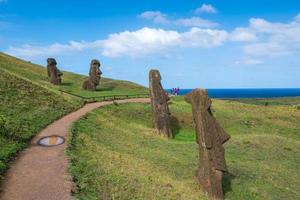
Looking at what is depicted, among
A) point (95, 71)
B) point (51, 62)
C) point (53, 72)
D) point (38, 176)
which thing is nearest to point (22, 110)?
point (38, 176)

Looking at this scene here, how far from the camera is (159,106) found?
41.8 metres

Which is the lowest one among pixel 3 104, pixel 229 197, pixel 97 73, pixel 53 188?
pixel 229 197

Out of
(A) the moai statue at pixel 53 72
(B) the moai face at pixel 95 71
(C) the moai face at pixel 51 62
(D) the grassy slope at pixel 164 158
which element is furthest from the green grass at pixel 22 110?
(A) the moai statue at pixel 53 72

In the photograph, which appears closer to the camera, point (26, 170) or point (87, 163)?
point (26, 170)

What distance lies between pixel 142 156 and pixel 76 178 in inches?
405

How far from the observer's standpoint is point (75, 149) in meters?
24.4

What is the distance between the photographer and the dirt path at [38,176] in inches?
640

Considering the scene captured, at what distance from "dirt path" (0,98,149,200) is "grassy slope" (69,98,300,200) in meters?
0.69

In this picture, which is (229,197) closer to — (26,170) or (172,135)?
(26,170)

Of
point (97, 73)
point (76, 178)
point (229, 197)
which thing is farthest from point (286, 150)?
point (97, 73)

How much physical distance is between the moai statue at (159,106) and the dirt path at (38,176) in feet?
56.6

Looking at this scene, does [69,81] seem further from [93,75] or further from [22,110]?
[22,110]

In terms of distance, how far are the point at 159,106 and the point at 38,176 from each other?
24343 mm

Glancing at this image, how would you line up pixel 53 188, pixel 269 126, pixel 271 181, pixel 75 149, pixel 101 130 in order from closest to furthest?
pixel 53 188 < pixel 75 149 < pixel 271 181 < pixel 101 130 < pixel 269 126
